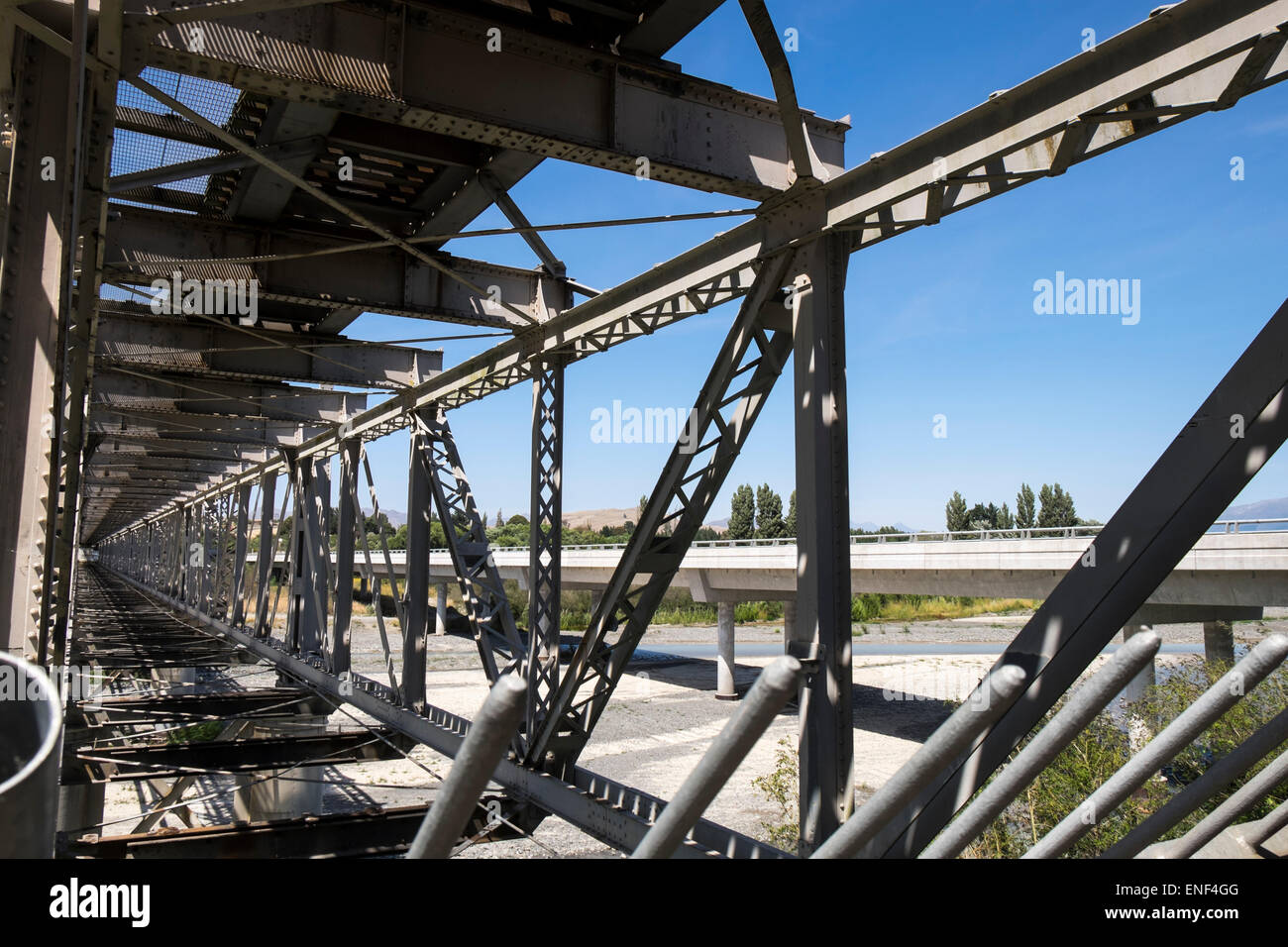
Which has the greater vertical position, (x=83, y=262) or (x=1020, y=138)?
(x=1020, y=138)

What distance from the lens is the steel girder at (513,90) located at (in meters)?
5.39

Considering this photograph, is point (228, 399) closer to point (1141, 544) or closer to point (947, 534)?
point (1141, 544)

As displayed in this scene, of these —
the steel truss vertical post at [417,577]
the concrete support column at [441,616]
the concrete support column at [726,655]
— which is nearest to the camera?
the steel truss vertical post at [417,577]

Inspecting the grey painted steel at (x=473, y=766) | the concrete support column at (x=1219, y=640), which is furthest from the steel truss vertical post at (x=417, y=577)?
the concrete support column at (x=1219, y=640)

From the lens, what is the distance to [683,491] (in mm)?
7270

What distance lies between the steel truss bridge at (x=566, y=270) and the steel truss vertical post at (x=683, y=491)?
3 centimetres

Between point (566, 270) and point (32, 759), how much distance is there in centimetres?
837

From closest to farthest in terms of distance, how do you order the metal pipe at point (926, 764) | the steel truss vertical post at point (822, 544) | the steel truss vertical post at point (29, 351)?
the metal pipe at point (926, 764) < the steel truss vertical post at point (29, 351) < the steel truss vertical post at point (822, 544)

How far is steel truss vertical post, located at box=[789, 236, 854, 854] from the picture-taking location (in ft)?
19.0

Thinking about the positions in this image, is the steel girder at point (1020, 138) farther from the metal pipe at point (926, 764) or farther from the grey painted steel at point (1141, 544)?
the metal pipe at point (926, 764)

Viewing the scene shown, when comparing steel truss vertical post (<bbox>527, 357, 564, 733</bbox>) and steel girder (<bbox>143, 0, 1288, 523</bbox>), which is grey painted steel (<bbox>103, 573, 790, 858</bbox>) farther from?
steel girder (<bbox>143, 0, 1288, 523</bbox>)

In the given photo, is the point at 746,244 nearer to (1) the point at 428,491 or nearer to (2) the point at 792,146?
(2) the point at 792,146

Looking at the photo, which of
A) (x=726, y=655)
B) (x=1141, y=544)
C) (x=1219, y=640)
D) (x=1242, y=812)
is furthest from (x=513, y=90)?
(x=726, y=655)
